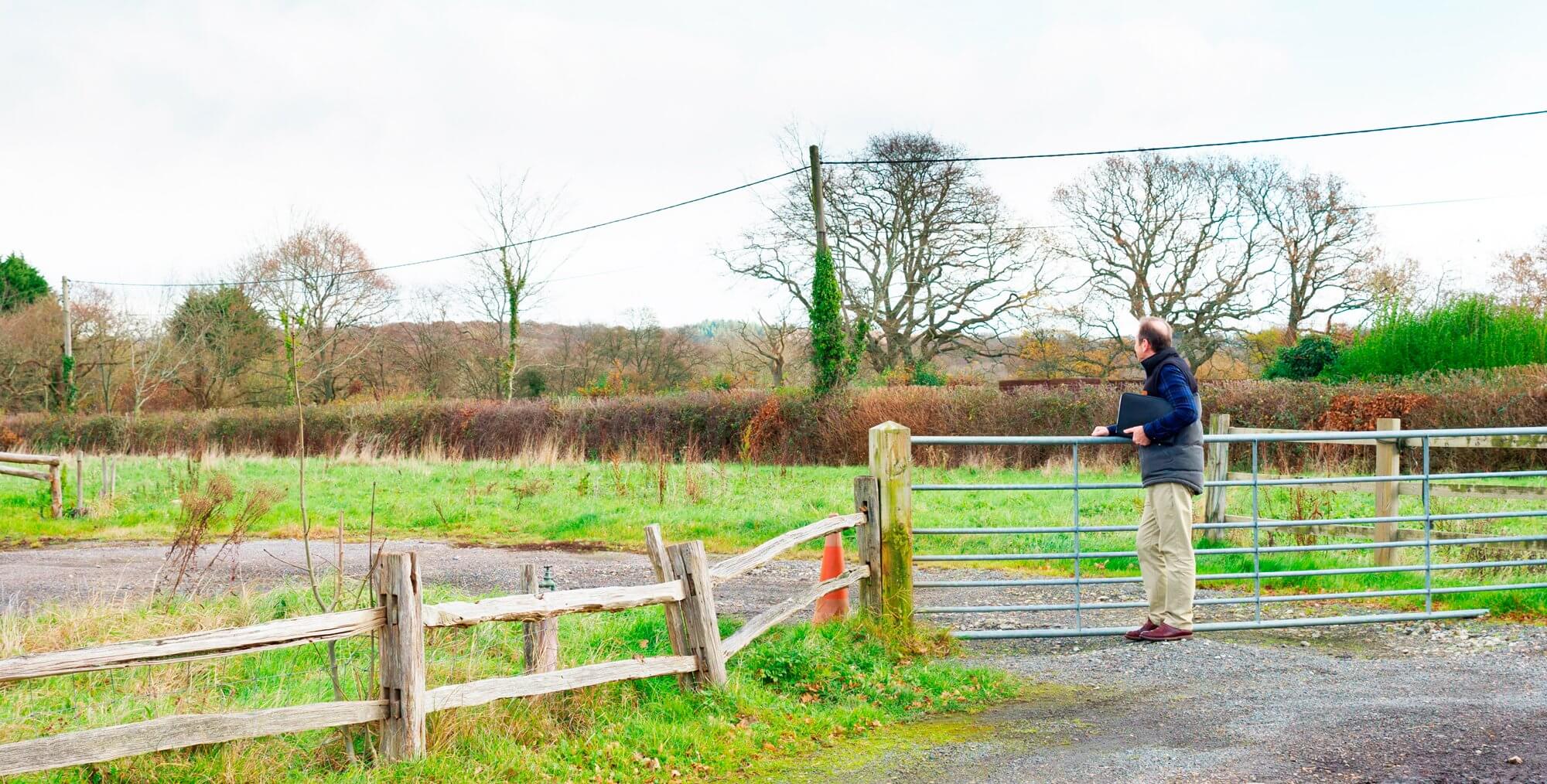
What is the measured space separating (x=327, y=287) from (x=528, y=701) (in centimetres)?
4143

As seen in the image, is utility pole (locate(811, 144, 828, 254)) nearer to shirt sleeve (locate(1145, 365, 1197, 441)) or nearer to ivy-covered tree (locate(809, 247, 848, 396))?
ivy-covered tree (locate(809, 247, 848, 396))

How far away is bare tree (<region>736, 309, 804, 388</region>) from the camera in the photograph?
36.5 meters

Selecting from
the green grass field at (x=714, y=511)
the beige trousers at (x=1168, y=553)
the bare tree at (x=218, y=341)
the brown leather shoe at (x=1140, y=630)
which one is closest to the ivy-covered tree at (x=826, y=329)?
the green grass field at (x=714, y=511)

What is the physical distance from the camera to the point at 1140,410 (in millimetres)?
6703

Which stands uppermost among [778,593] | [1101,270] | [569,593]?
[1101,270]

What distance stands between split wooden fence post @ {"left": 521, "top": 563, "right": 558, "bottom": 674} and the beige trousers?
3.69 m

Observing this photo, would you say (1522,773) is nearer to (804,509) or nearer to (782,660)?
(782,660)

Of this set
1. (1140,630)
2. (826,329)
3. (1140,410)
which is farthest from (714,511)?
(826,329)

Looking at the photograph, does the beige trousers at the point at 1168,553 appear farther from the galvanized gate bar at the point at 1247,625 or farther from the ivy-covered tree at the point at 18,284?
the ivy-covered tree at the point at 18,284

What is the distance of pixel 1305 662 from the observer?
6645 millimetres

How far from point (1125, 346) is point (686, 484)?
78.3 feet

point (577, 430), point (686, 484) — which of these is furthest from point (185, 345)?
point (686, 484)

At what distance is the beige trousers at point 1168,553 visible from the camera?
6680 mm

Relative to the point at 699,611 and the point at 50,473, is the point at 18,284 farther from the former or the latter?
the point at 699,611
